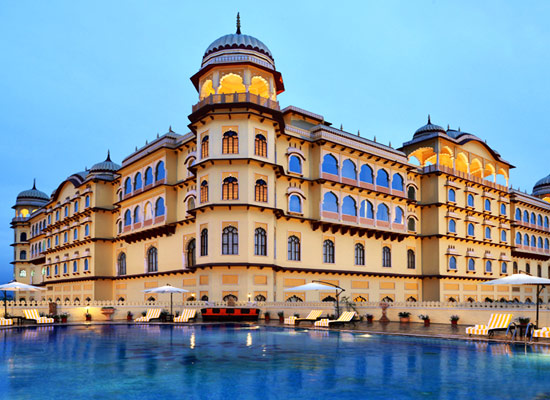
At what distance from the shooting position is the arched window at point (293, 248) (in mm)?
42594

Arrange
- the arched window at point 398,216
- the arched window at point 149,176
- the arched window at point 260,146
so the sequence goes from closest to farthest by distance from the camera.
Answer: the arched window at point 260,146 < the arched window at point 149,176 < the arched window at point 398,216

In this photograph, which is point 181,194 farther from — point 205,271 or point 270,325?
point 270,325

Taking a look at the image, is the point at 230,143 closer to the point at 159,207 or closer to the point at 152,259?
the point at 159,207

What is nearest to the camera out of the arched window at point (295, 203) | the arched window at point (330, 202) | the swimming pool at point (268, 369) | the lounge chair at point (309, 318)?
the swimming pool at point (268, 369)

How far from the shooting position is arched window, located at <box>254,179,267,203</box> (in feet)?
129

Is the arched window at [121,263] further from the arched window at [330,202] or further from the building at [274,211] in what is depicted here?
the arched window at [330,202]

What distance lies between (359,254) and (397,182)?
8819mm

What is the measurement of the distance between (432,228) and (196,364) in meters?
42.3

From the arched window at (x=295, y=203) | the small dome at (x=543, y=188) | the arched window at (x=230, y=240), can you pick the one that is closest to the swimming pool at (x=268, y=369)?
the arched window at (x=230, y=240)

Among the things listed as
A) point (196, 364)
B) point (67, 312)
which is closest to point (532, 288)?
point (67, 312)

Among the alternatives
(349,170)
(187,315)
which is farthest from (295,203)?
(187,315)

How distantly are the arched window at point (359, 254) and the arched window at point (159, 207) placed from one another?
17.8 metres

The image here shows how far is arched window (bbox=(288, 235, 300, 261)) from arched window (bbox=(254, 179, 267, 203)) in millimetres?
5157

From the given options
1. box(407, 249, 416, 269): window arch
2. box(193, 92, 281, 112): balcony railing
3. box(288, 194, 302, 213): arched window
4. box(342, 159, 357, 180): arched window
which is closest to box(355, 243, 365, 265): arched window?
box(342, 159, 357, 180): arched window
